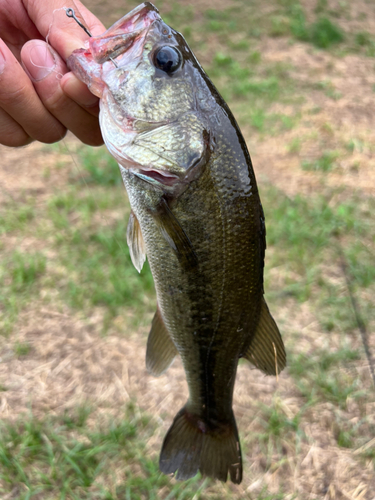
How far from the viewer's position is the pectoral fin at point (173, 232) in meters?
1.34

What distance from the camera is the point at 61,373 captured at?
8.79 feet

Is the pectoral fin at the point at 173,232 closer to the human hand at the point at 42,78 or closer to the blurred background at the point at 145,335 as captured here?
the human hand at the point at 42,78

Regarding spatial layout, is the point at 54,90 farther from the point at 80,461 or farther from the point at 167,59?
the point at 80,461

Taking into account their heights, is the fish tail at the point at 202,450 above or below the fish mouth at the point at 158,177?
below

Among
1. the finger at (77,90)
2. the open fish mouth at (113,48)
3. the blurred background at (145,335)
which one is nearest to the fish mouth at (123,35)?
the open fish mouth at (113,48)

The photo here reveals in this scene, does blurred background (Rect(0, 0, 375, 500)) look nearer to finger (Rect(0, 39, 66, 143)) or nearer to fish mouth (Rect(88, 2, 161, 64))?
finger (Rect(0, 39, 66, 143))

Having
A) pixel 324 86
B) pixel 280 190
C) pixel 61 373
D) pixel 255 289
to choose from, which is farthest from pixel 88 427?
pixel 324 86

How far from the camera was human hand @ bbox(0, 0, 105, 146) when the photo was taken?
4.99ft

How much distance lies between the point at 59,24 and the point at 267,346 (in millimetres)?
1405

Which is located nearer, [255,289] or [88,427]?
[255,289]

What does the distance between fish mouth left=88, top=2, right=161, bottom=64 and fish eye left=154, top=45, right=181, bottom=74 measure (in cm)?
8

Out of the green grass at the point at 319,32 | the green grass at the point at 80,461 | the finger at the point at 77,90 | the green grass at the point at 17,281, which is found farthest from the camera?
the green grass at the point at 319,32

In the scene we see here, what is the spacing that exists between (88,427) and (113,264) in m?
1.27

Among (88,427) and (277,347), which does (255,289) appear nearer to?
(277,347)
